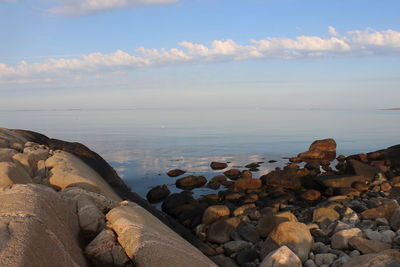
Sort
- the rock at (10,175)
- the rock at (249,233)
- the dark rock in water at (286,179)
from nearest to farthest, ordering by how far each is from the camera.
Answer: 1. the rock at (10,175)
2. the rock at (249,233)
3. the dark rock in water at (286,179)

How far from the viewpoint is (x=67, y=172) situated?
9273 millimetres

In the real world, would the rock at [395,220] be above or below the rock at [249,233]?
above

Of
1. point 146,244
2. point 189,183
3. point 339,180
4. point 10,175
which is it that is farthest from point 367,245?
point 189,183

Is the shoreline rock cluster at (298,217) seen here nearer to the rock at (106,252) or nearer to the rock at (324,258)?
the rock at (324,258)

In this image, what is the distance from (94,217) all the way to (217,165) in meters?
17.7

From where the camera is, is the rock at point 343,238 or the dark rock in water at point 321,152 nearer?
the rock at point 343,238

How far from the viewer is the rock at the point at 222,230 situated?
10.6 meters

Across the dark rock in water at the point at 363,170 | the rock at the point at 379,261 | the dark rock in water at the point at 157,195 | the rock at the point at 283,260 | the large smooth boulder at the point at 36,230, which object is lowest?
the dark rock in water at the point at 157,195

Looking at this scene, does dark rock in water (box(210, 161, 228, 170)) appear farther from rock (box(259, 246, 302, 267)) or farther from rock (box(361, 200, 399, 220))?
rock (box(259, 246, 302, 267))

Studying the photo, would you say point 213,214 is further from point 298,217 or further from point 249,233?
point 298,217

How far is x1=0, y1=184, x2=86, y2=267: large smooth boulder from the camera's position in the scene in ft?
12.0

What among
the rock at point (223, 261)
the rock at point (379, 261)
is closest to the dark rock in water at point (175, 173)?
the rock at point (223, 261)

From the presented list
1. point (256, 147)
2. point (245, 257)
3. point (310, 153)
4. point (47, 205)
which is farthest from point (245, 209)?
point (256, 147)

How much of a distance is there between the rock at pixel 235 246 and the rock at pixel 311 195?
22.2ft
